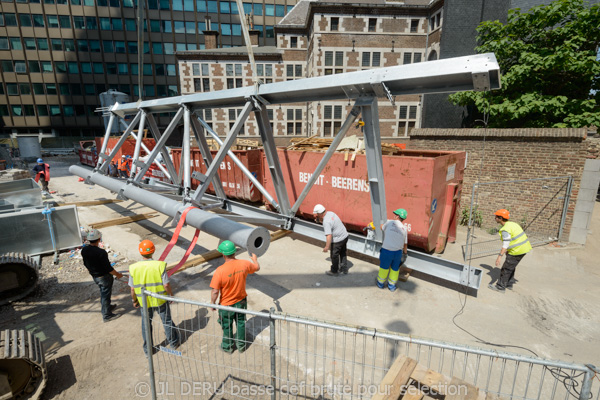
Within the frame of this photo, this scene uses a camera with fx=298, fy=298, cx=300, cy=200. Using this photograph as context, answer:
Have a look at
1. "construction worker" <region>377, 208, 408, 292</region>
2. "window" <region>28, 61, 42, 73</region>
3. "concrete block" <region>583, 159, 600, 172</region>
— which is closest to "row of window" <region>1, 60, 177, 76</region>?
"window" <region>28, 61, 42, 73</region>

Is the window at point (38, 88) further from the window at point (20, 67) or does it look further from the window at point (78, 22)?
the window at point (78, 22)

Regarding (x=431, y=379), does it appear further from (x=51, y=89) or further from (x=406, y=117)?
(x=51, y=89)

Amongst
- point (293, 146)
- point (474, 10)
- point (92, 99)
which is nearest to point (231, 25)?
point (92, 99)

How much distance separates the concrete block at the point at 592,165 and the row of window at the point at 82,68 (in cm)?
5200

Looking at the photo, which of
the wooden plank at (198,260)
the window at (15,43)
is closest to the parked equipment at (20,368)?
the wooden plank at (198,260)

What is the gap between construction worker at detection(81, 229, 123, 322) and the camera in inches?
175

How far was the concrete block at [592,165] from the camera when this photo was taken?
301 inches

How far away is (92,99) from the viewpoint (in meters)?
46.2

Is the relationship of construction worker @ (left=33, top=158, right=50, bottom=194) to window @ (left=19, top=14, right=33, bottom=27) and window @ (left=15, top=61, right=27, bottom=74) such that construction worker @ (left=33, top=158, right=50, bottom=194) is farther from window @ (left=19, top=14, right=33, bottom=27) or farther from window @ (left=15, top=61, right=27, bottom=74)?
window @ (left=19, top=14, right=33, bottom=27)

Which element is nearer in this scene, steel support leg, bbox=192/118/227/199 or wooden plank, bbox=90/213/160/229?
steel support leg, bbox=192/118/227/199

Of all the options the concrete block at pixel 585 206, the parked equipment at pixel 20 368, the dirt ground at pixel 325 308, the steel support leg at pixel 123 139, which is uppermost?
the steel support leg at pixel 123 139

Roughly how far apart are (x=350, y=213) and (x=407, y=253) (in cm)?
225

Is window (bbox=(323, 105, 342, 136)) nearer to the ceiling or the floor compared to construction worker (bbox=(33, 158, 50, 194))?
nearer to the ceiling

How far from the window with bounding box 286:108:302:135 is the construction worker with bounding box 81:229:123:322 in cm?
2660
